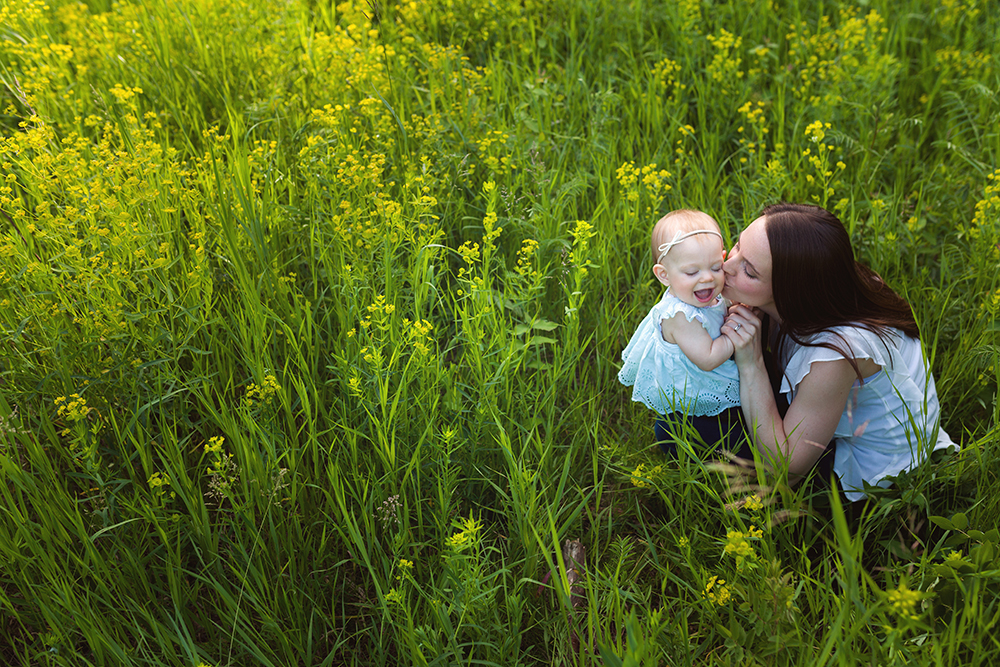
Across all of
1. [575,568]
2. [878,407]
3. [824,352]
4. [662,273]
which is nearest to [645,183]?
[662,273]

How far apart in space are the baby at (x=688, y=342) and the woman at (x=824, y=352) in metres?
0.08

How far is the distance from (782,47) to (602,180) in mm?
2032

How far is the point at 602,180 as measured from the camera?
3.10 m

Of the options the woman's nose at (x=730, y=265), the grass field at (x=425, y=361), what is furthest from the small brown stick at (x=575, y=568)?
the woman's nose at (x=730, y=265)

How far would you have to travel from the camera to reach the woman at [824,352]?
2.09 metres

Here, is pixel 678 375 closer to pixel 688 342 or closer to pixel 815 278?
pixel 688 342

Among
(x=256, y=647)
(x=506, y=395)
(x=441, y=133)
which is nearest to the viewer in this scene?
(x=256, y=647)

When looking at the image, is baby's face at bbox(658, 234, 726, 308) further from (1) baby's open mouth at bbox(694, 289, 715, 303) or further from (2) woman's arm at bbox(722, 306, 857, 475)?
(2) woman's arm at bbox(722, 306, 857, 475)

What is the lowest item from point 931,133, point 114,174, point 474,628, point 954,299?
point 474,628

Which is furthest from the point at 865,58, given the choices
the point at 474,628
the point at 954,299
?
the point at 474,628

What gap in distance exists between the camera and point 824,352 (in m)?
2.08

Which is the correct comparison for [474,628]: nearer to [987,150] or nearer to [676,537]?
[676,537]

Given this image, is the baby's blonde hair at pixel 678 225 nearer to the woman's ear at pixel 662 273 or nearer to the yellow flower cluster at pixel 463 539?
the woman's ear at pixel 662 273

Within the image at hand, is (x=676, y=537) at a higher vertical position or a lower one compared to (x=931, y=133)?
lower
